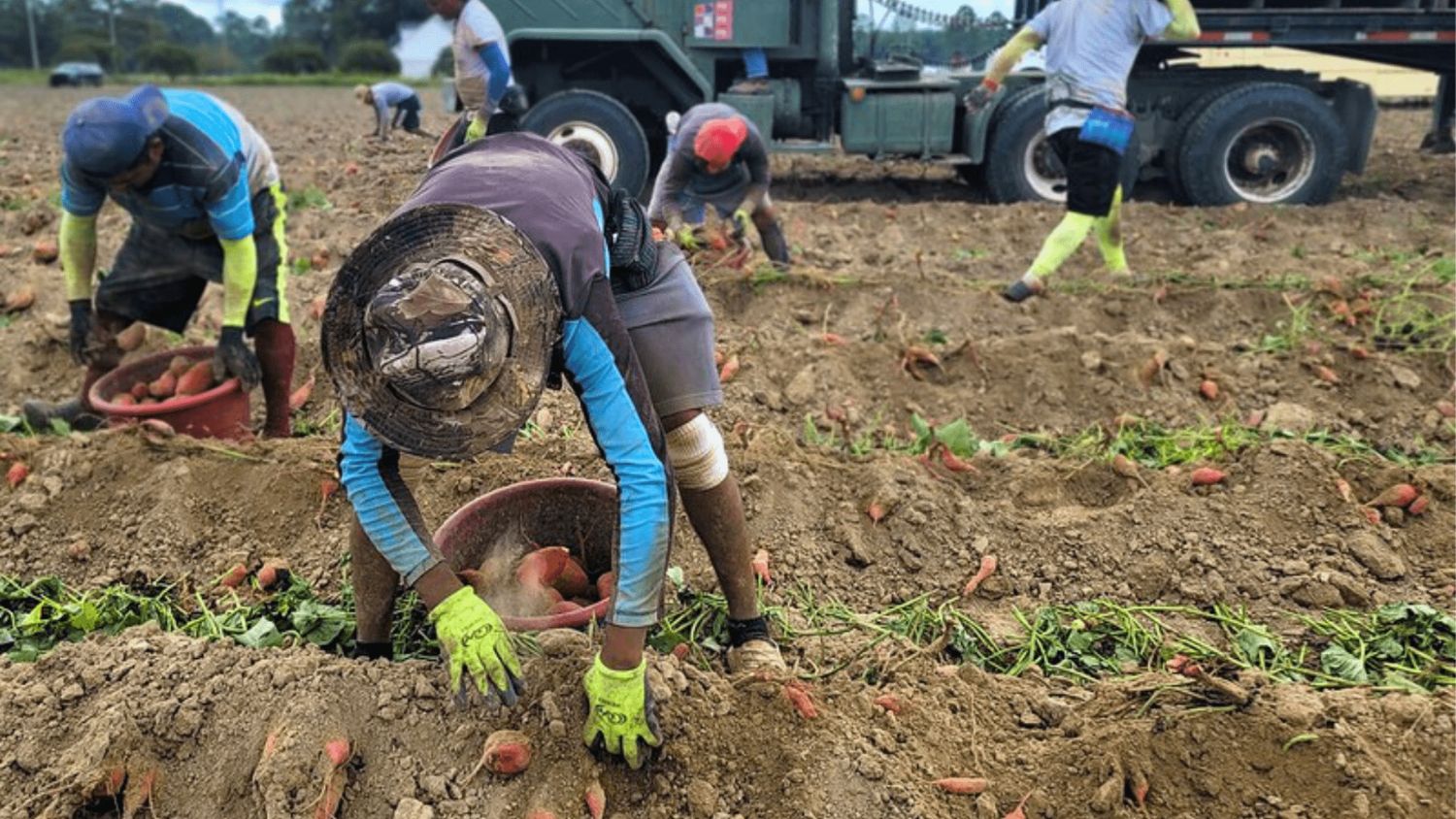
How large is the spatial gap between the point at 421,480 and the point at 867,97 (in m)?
6.68

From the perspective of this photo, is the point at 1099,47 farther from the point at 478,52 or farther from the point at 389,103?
the point at 389,103

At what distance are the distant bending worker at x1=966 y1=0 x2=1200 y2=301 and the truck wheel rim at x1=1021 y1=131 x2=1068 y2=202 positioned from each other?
3310mm

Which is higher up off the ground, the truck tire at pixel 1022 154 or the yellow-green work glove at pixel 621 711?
the truck tire at pixel 1022 154

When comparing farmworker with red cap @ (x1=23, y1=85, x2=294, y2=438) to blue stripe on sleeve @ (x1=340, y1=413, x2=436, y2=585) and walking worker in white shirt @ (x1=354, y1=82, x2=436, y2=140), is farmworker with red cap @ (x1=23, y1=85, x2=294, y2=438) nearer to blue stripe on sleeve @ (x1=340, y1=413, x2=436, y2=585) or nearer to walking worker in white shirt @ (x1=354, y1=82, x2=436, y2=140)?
blue stripe on sleeve @ (x1=340, y1=413, x2=436, y2=585)

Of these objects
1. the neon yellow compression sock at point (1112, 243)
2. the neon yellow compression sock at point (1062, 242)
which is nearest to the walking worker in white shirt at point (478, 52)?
the neon yellow compression sock at point (1062, 242)

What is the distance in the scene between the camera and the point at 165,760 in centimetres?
247

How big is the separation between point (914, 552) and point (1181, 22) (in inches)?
156

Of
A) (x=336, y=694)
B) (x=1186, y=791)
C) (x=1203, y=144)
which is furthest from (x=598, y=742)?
(x=1203, y=144)

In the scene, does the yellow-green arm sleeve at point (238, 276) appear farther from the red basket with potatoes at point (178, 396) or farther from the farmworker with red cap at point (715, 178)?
the farmworker with red cap at point (715, 178)

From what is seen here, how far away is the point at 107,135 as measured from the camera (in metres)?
3.48

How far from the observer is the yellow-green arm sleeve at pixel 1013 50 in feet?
20.9

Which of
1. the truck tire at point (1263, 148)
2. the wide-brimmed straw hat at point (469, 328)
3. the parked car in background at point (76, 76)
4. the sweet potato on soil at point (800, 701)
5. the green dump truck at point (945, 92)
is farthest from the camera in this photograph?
the parked car in background at point (76, 76)

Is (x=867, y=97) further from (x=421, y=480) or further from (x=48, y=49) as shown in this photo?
(x=48, y=49)

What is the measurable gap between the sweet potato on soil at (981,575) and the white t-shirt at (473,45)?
4.28 metres
